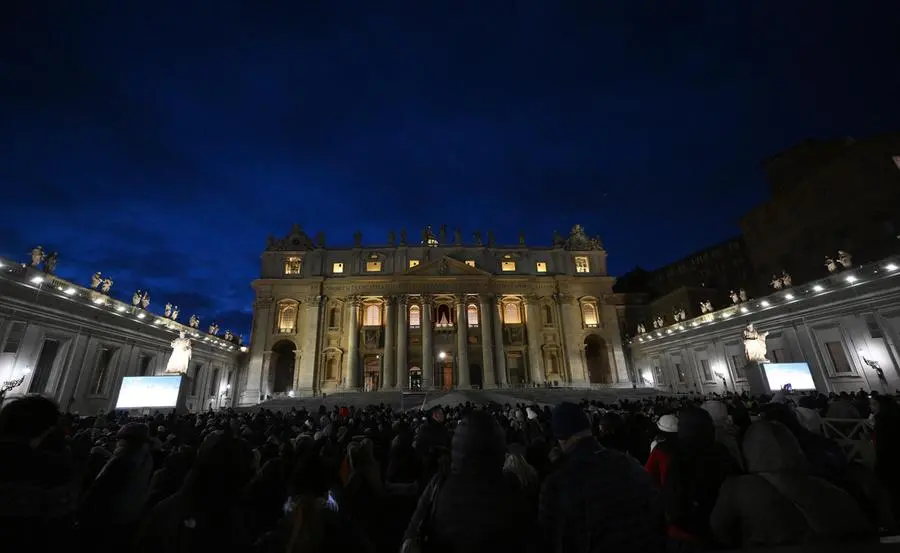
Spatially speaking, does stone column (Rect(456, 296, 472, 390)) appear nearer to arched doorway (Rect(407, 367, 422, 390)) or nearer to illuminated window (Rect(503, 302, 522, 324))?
arched doorway (Rect(407, 367, 422, 390))

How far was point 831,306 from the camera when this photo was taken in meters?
24.3

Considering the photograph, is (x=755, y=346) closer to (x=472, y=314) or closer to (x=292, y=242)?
(x=472, y=314)

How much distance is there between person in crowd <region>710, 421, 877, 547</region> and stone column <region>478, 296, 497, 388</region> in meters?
38.2

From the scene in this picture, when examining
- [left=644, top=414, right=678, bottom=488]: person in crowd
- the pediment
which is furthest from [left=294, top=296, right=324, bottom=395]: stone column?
[left=644, top=414, right=678, bottom=488]: person in crowd

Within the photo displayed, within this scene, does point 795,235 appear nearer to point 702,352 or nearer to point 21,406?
point 702,352

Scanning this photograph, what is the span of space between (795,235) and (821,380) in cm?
1649

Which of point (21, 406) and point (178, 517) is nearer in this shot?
point (178, 517)

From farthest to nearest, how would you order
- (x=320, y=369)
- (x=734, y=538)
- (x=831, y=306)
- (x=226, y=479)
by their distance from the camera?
(x=320, y=369) → (x=831, y=306) → (x=226, y=479) → (x=734, y=538)

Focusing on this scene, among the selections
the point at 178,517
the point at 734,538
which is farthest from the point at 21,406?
the point at 734,538

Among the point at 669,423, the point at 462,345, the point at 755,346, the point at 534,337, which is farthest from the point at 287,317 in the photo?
the point at 669,423

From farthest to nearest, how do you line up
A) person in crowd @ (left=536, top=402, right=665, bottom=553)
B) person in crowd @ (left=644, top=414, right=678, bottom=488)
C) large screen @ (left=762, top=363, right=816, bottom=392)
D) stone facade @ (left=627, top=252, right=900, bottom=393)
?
stone facade @ (left=627, top=252, right=900, bottom=393) < large screen @ (left=762, top=363, right=816, bottom=392) < person in crowd @ (left=644, top=414, right=678, bottom=488) < person in crowd @ (left=536, top=402, right=665, bottom=553)

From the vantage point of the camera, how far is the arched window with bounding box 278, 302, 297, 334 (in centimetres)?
4294

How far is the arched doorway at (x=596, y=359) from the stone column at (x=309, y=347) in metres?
30.4

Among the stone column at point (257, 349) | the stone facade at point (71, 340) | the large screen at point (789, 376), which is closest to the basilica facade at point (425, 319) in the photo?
the stone column at point (257, 349)
